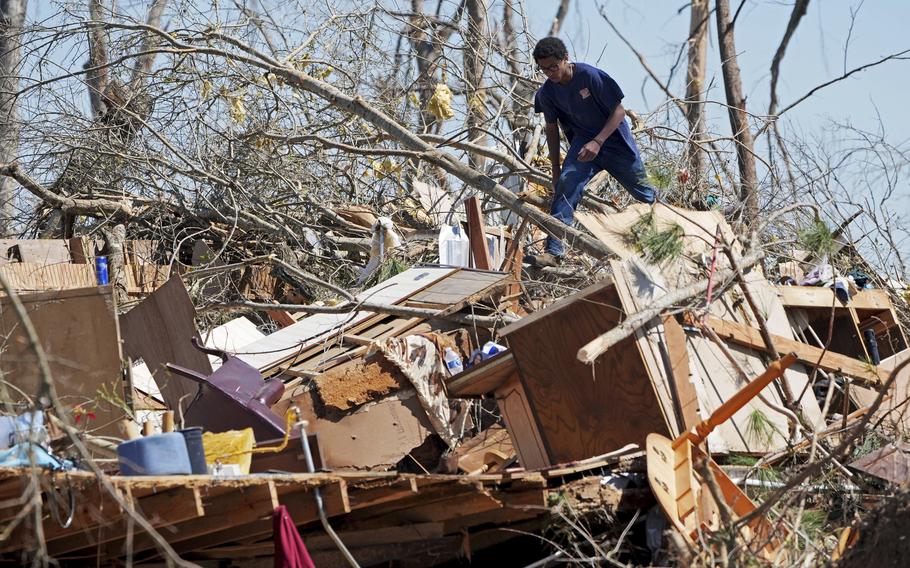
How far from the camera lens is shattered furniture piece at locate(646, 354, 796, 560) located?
14.6 feet

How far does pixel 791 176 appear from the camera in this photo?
8547 mm

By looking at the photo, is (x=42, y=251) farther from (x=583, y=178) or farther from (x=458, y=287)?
(x=583, y=178)

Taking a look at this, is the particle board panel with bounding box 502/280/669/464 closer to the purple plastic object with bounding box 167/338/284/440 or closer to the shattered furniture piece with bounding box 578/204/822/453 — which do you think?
the shattered furniture piece with bounding box 578/204/822/453

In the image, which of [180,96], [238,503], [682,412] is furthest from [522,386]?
[180,96]

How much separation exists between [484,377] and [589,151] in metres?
2.03

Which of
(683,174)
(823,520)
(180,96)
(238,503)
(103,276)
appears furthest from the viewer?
(180,96)

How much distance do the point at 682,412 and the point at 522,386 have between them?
850 mm

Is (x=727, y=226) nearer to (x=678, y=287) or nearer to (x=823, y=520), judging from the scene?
(x=678, y=287)

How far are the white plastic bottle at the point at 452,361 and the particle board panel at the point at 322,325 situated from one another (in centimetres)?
82

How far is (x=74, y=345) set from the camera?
5.77 m

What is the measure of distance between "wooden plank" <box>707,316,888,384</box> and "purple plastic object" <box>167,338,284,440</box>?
246cm

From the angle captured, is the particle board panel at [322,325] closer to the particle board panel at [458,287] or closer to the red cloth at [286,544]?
the particle board panel at [458,287]

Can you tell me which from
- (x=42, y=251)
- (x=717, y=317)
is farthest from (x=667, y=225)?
(x=42, y=251)

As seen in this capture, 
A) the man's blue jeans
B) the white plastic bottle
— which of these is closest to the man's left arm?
the man's blue jeans
